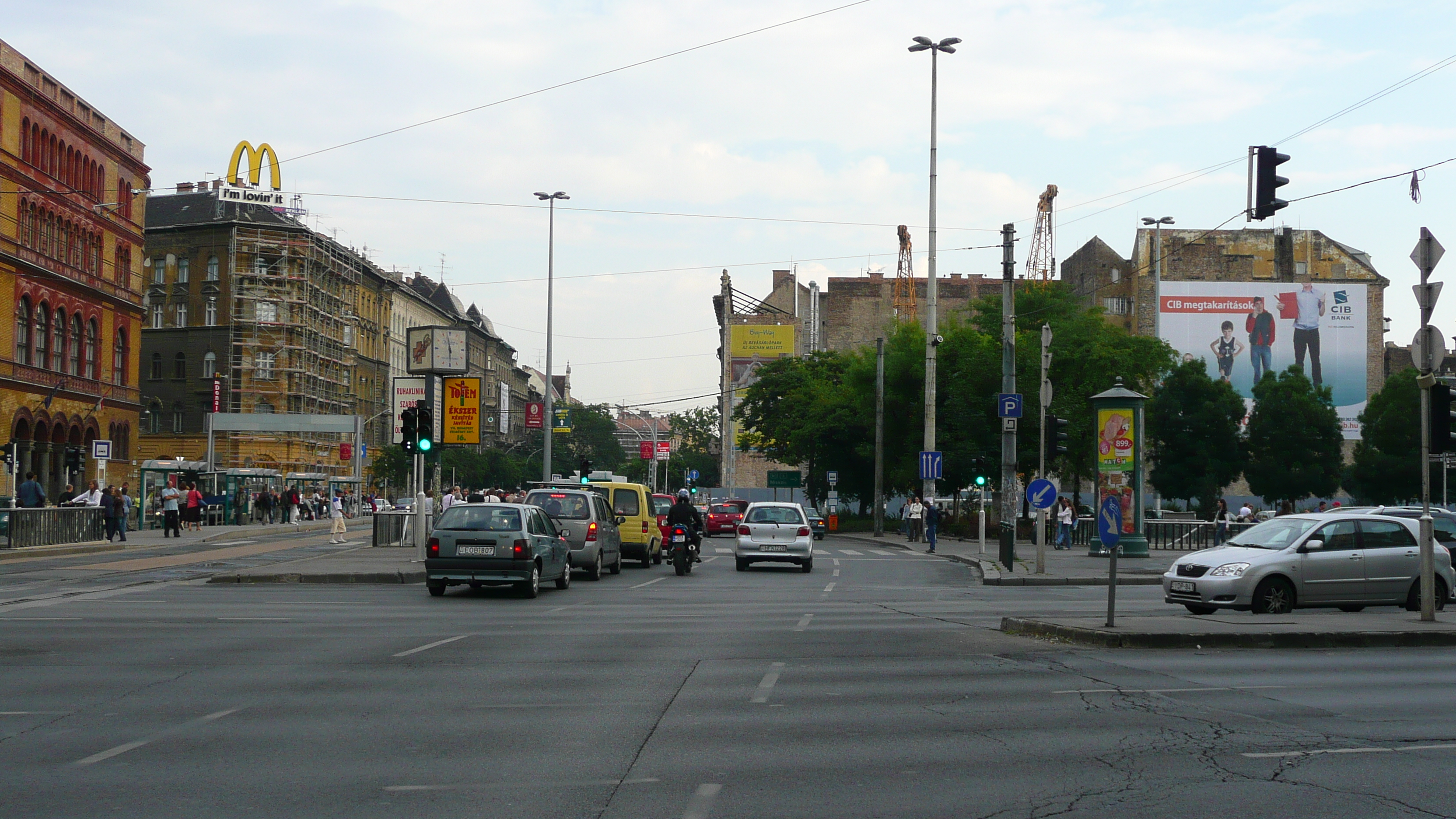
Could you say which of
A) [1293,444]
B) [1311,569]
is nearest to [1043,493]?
[1311,569]

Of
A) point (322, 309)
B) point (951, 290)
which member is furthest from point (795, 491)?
point (322, 309)

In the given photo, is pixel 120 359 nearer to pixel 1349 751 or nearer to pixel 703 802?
pixel 703 802

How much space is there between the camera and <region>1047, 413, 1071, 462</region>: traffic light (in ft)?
96.1

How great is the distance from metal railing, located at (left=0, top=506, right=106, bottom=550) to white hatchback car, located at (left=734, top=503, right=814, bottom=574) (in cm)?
1702

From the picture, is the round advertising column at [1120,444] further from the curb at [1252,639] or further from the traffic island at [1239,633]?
the curb at [1252,639]

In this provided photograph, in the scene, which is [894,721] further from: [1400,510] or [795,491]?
[795,491]

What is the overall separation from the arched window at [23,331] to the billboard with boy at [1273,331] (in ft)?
235

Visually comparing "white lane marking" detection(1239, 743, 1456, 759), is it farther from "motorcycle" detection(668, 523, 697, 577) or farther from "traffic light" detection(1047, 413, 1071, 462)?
"traffic light" detection(1047, 413, 1071, 462)

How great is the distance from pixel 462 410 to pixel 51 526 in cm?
1126

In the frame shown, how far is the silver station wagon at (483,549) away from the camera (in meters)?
20.6

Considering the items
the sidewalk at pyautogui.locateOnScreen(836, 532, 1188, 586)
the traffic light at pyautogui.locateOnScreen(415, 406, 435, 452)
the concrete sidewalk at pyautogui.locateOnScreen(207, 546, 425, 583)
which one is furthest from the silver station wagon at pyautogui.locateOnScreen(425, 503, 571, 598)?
the sidewalk at pyautogui.locateOnScreen(836, 532, 1188, 586)

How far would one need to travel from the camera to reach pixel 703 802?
6766 millimetres

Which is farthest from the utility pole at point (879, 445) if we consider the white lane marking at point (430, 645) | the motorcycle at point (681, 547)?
the white lane marking at point (430, 645)

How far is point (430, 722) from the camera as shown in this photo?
907cm
